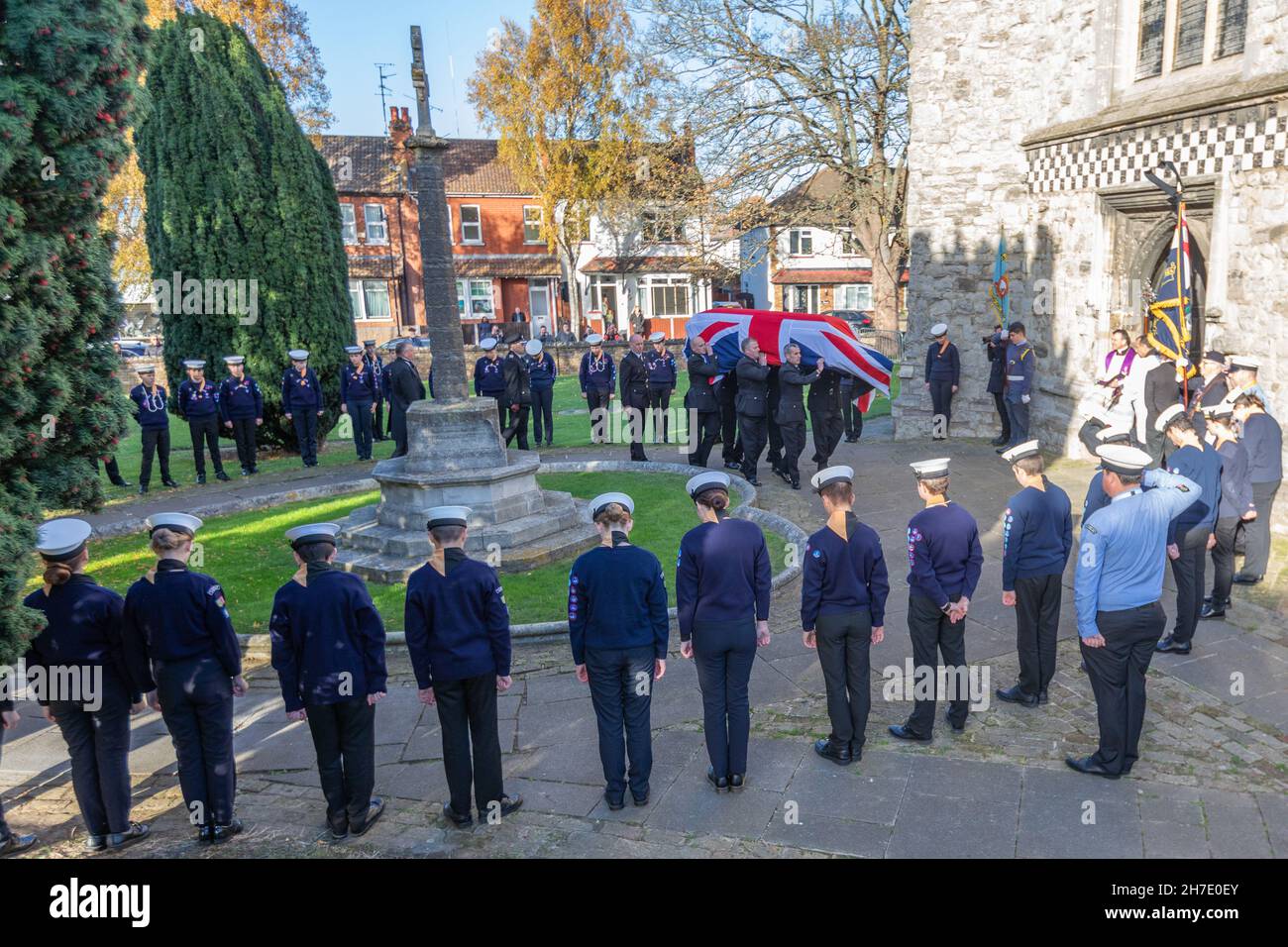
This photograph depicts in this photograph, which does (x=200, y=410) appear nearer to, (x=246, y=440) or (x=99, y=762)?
(x=246, y=440)

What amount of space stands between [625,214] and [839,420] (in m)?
28.0

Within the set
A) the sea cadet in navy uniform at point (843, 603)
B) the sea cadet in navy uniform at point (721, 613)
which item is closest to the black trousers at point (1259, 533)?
the sea cadet in navy uniform at point (843, 603)

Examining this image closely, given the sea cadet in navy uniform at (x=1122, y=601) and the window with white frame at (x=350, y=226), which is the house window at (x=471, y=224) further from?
the sea cadet in navy uniform at (x=1122, y=601)

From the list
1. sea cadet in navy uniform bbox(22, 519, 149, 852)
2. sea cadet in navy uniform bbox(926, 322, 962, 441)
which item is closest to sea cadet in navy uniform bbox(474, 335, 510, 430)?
sea cadet in navy uniform bbox(926, 322, 962, 441)

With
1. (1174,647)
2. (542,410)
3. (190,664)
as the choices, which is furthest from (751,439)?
(190,664)

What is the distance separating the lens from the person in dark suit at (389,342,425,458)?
1509 centimetres

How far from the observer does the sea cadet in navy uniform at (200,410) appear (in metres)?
14.8

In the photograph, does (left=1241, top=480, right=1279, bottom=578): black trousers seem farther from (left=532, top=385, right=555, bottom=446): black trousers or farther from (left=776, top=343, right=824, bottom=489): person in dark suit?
(left=532, top=385, right=555, bottom=446): black trousers

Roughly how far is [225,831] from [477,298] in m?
39.2

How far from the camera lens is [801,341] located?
44.3ft

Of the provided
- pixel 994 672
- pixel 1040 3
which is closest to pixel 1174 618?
pixel 994 672

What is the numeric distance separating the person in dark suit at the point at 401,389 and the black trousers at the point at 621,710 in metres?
10.4

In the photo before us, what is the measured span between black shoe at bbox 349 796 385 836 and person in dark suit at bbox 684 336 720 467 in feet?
28.3

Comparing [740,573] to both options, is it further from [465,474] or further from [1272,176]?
[1272,176]
